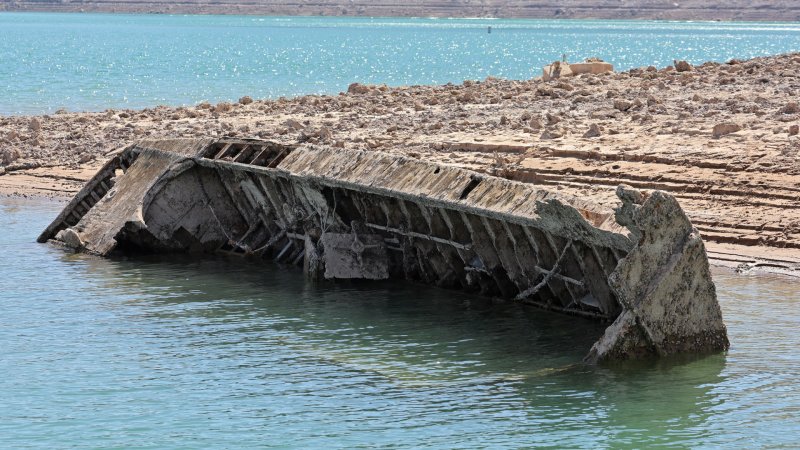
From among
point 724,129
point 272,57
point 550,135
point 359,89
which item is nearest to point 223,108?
point 359,89

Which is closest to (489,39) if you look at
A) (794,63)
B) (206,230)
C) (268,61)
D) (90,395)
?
(268,61)

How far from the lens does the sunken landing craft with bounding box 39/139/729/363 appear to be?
42.8 feet

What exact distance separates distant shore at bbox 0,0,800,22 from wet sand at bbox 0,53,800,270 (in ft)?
453

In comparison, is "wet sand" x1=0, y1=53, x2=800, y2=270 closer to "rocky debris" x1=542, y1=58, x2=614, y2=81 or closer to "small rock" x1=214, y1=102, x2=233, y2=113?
"small rock" x1=214, y1=102, x2=233, y2=113

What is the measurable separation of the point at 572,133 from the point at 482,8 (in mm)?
159522

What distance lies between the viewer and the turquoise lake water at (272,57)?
169 ft

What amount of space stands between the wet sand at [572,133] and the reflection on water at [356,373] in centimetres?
288

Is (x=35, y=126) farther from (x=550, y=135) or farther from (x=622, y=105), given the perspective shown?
(x=622, y=105)

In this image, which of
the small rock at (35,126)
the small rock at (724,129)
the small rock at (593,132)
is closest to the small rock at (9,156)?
the small rock at (35,126)

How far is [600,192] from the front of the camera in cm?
1970

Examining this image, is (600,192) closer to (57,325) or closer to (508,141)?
(508,141)

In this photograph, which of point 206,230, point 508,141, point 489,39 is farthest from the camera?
point 489,39

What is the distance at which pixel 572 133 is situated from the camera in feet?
77.0

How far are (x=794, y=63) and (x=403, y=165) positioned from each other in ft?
52.6
